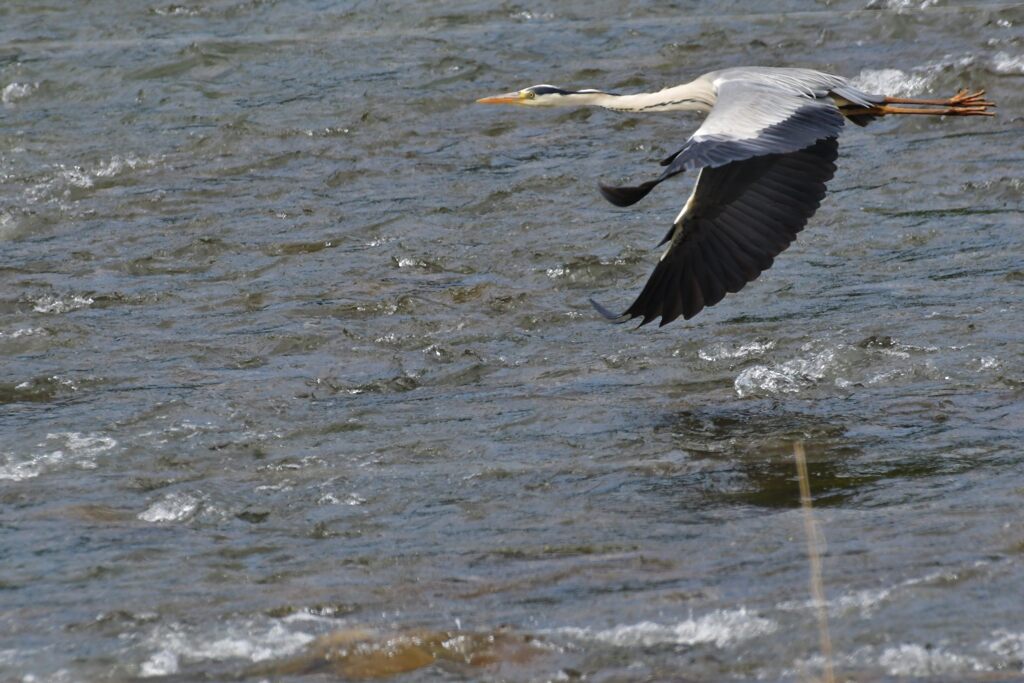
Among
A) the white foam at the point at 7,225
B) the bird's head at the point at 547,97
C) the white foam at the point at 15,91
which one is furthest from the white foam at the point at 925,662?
the white foam at the point at 15,91

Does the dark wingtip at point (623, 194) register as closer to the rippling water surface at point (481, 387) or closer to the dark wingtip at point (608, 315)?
the dark wingtip at point (608, 315)

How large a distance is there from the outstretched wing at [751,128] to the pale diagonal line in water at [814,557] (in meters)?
1.02

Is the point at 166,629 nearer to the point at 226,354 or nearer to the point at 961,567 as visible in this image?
the point at 961,567

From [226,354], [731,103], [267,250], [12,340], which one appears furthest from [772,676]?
[267,250]

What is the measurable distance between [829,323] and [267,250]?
3.19m

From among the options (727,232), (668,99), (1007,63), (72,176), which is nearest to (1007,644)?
(727,232)

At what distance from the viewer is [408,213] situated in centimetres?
914

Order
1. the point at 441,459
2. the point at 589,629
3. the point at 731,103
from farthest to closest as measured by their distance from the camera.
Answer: the point at 731,103
the point at 441,459
the point at 589,629

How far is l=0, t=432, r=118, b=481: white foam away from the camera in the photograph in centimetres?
554

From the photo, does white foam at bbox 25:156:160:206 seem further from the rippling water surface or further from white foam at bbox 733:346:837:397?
white foam at bbox 733:346:837:397

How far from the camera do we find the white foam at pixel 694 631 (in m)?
3.98

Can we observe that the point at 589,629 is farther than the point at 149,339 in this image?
No

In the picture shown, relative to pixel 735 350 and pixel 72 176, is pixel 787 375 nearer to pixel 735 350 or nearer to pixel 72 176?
pixel 735 350

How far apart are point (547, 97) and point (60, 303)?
2544 mm
